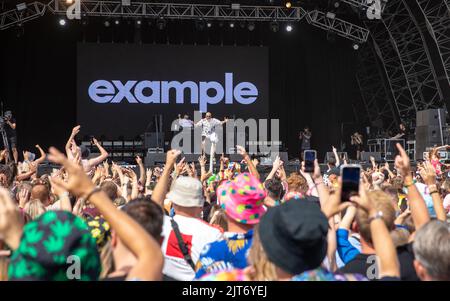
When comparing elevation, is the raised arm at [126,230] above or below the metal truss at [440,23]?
below

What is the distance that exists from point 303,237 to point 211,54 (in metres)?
19.4

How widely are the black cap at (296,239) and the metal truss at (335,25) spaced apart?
17.3 meters

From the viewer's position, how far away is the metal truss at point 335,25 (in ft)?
62.5

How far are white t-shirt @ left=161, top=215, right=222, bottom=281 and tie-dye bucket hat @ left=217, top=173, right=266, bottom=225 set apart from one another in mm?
371

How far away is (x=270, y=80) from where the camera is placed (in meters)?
21.7

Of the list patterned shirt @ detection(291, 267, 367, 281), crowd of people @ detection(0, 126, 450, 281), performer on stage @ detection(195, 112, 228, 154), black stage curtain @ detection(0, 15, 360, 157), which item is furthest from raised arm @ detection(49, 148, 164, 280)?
black stage curtain @ detection(0, 15, 360, 157)

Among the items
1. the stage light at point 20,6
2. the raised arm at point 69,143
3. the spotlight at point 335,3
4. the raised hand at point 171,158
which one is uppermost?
the spotlight at point 335,3

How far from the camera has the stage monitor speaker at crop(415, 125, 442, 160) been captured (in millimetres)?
16594

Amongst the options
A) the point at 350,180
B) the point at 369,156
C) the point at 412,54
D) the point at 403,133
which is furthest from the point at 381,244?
the point at 412,54

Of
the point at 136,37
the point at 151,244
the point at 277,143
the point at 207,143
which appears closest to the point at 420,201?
the point at 151,244

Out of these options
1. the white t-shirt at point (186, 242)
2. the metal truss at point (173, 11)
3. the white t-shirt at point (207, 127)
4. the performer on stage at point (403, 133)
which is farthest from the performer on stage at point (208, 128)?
the white t-shirt at point (186, 242)

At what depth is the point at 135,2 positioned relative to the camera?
18.5 m

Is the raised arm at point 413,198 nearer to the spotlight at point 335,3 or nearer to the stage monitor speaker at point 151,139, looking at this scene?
the spotlight at point 335,3
